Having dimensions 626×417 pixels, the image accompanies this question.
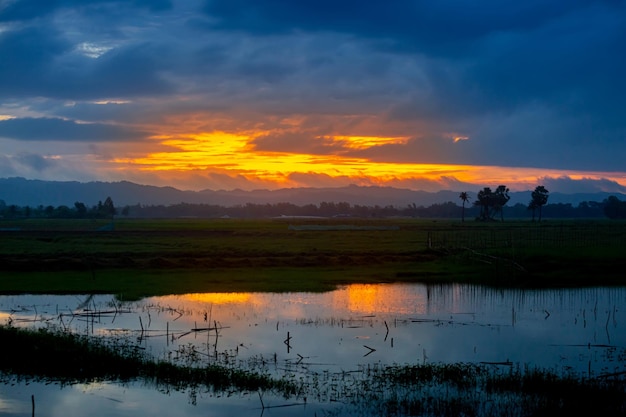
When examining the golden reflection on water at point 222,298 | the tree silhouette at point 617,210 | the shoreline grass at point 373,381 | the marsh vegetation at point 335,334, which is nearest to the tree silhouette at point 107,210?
the marsh vegetation at point 335,334

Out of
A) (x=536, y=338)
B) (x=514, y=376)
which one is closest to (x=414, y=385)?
(x=514, y=376)

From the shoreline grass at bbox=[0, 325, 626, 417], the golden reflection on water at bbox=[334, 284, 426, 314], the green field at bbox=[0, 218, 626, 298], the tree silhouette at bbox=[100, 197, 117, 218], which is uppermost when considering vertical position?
the tree silhouette at bbox=[100, 197, 117, 218]

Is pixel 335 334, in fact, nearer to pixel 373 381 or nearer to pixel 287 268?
pixel 373 381

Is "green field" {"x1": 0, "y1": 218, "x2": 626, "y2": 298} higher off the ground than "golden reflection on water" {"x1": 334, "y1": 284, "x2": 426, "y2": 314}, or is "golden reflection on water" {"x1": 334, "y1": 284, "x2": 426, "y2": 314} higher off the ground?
"green field" {"x1": 0, "y1": 218, "x2": 626, "y2": 298}

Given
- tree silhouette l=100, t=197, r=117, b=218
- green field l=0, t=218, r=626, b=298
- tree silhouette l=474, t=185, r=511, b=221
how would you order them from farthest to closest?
tree silhouette l=100, t=197, r=117, b=218
tree silhouette l=474, t=185, r=511, b=221
green field l=0, t=218, r=626, b=298

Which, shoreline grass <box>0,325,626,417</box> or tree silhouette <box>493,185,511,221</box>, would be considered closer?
shoreline grass <box>0,325,626,417</box>

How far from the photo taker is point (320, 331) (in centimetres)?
2259

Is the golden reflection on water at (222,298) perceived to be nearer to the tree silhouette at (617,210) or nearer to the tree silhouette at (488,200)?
the tree silhouette at (488,200)

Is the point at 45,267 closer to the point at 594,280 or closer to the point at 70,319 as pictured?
the point at 70,319

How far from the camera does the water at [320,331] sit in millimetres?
15203

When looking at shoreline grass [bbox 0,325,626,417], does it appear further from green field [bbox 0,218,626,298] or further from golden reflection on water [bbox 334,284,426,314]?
green field [bbox 0,218,626,298]

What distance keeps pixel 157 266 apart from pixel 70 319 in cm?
1959

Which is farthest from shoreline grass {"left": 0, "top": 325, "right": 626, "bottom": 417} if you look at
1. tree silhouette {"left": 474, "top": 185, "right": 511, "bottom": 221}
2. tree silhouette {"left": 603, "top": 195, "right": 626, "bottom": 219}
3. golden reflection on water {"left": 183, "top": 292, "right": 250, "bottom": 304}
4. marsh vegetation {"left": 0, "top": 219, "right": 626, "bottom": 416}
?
tree silhouette {"left": 603, "top": 195, "right": 626, "bottom": 219}

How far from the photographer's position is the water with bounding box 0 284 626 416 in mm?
15203
